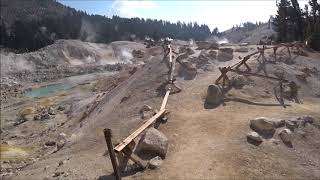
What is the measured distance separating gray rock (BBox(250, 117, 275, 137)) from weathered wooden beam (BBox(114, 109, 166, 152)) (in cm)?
460

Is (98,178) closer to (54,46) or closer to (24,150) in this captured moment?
(24,150)

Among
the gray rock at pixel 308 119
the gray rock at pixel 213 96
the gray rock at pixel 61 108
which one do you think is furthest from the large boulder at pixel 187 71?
the gray rock at pixel 61 108

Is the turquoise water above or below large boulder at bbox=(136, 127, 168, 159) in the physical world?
below

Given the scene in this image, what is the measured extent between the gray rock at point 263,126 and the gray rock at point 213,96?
12.7 ft

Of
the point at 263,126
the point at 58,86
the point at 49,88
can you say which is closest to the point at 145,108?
the point at 263,126

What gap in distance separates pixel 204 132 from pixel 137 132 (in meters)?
3.44

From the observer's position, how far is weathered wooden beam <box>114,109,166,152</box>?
1512 cm

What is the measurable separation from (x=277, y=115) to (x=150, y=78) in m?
10.2

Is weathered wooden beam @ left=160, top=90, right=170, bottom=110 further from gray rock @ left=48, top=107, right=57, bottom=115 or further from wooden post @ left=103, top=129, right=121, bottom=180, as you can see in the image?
gray rock @ left=48, top=107, right=57, bottom=115

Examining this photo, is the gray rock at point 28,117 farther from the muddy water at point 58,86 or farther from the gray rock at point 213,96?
the muddy water at point 58,86

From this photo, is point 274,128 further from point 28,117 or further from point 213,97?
point 28,117

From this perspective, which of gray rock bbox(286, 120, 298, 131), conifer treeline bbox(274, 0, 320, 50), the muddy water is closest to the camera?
gray rock bbox(286, 120, 298, 131)

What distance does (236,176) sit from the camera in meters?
14.7

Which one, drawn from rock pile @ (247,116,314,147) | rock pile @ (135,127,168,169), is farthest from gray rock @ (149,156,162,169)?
rock pile @ (247,116,314,147)
